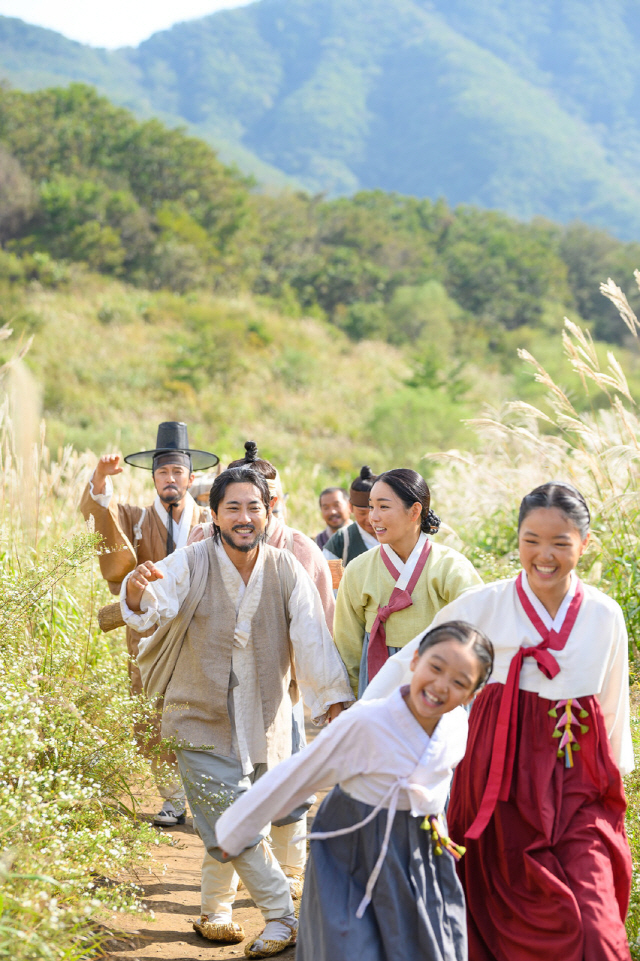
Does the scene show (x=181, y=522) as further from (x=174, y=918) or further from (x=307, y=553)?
(x=174, y=918)

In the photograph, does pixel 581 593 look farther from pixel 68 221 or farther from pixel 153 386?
pixel 68 221

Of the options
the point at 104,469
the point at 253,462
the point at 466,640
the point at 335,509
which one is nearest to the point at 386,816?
the point at 466,640

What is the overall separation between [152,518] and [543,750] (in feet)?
8.82

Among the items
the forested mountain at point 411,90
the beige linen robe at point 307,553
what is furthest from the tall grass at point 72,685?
the forested mountain at point 411,90

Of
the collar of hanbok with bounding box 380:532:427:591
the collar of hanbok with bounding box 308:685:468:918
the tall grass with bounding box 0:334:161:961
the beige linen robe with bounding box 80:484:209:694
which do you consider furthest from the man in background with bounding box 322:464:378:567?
the collar of hanbok with bounding box 308:685:468:918

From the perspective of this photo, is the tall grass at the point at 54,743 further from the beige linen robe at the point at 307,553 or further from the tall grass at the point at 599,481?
the tall grass at the point at 599,481

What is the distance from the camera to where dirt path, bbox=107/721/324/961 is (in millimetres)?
3379

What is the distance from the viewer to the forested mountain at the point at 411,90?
132500 mm

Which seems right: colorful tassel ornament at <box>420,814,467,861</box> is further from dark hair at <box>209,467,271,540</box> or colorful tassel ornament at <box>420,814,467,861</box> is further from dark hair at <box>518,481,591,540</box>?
dark hair at <box>209,467,271,540</box>

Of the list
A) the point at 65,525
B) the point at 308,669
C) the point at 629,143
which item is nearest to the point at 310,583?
the point at 308,669

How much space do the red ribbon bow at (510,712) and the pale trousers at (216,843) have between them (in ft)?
3.10

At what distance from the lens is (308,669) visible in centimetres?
361

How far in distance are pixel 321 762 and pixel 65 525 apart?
3.98 m

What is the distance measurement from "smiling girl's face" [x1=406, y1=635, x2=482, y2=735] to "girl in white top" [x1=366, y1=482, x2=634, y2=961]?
0.28 m
